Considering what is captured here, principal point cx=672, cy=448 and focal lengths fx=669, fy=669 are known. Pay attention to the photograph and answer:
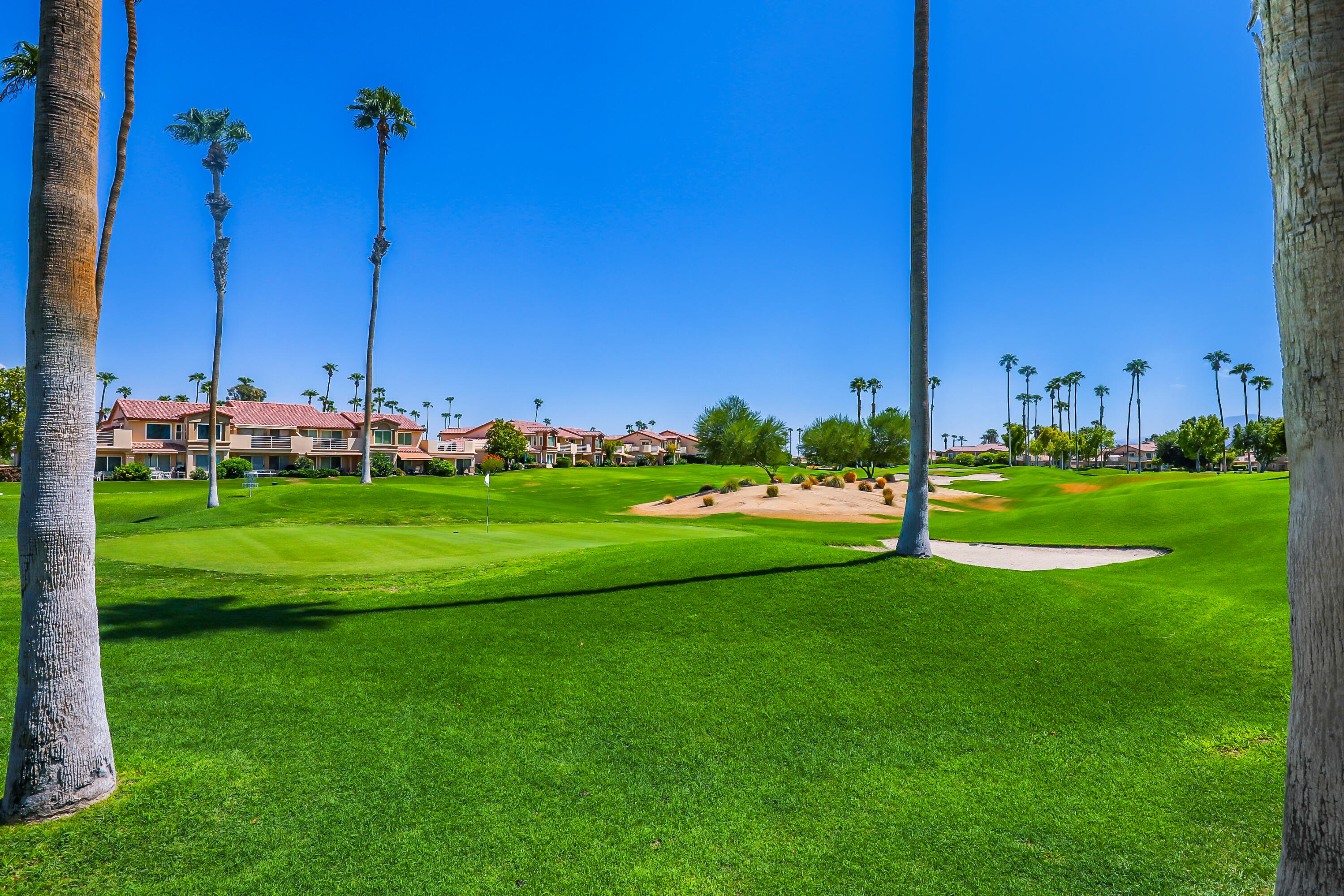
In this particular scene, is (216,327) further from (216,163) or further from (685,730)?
(685,730)

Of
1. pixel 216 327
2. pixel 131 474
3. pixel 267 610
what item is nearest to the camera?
pixel 267 610

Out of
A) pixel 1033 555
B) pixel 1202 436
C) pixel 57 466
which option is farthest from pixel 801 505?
pixel 1202 436

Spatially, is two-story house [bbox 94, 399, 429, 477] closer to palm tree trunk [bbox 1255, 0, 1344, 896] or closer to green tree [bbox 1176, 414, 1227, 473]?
palm tree trunk [bbox 1255, 0, 1344, 896]

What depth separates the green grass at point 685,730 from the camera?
437 cm

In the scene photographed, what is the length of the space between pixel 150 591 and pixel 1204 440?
88939 mm

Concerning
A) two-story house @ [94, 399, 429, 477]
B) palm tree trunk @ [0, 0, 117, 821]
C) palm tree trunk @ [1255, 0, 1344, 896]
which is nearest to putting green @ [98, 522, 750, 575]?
palm tree trunk @ [0, 0, 117, 821]

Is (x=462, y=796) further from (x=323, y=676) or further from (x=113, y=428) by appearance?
(x=113, y=428)

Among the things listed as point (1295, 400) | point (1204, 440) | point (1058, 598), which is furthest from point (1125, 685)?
point (1204, 440)

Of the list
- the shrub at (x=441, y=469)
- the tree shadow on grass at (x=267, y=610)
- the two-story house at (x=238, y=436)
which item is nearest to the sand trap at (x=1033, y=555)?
the tree shadow on grass at (x=267, y=610)

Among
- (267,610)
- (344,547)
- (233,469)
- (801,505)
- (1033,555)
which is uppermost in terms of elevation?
(233,469)

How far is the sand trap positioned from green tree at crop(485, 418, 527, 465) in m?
62.0

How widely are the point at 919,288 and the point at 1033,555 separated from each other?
11069mm

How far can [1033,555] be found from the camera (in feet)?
61.5

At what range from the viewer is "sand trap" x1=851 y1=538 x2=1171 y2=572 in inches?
659
